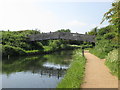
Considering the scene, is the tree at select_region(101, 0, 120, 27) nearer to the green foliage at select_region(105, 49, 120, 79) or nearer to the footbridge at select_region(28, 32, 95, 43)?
the green foliage at select_region(105, 49, 120, 79)

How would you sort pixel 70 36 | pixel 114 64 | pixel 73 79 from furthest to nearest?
pixel 70 36
pixel 114 64
pixel 73 79

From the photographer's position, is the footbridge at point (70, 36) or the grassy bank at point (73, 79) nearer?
the grassy bank at point (73, 79)

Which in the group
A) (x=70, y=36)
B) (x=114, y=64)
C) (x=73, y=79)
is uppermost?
(x=70, y=36)

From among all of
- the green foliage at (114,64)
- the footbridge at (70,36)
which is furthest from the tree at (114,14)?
the footbridge at (70,36)

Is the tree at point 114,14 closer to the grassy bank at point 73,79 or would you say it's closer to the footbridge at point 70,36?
the grassy bank at point 73,79

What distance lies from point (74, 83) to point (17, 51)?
66.1 ft

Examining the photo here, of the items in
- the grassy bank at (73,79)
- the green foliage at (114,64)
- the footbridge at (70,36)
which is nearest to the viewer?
the grassy bank at (73,79)

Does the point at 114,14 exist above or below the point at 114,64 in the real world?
above

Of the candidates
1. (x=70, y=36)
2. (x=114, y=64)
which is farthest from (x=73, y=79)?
(x=70, y=36)

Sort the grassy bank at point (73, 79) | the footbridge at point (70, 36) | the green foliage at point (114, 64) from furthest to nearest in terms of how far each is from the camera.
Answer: the footbridge at point (70, 36)
the green foliage at point (114, 64)
the grassy bank at point (73, 79)

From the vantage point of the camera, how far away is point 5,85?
11.2 metres

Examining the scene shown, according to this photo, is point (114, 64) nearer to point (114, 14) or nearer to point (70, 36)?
point (114, 14)

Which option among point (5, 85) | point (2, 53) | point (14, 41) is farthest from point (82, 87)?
point (14, 41)

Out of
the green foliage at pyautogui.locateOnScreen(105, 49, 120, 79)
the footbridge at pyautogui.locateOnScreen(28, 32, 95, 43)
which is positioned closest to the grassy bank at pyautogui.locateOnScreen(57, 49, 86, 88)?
the green foliage at pyautogui.locateOnScreen(105, 49, 120, 79)
